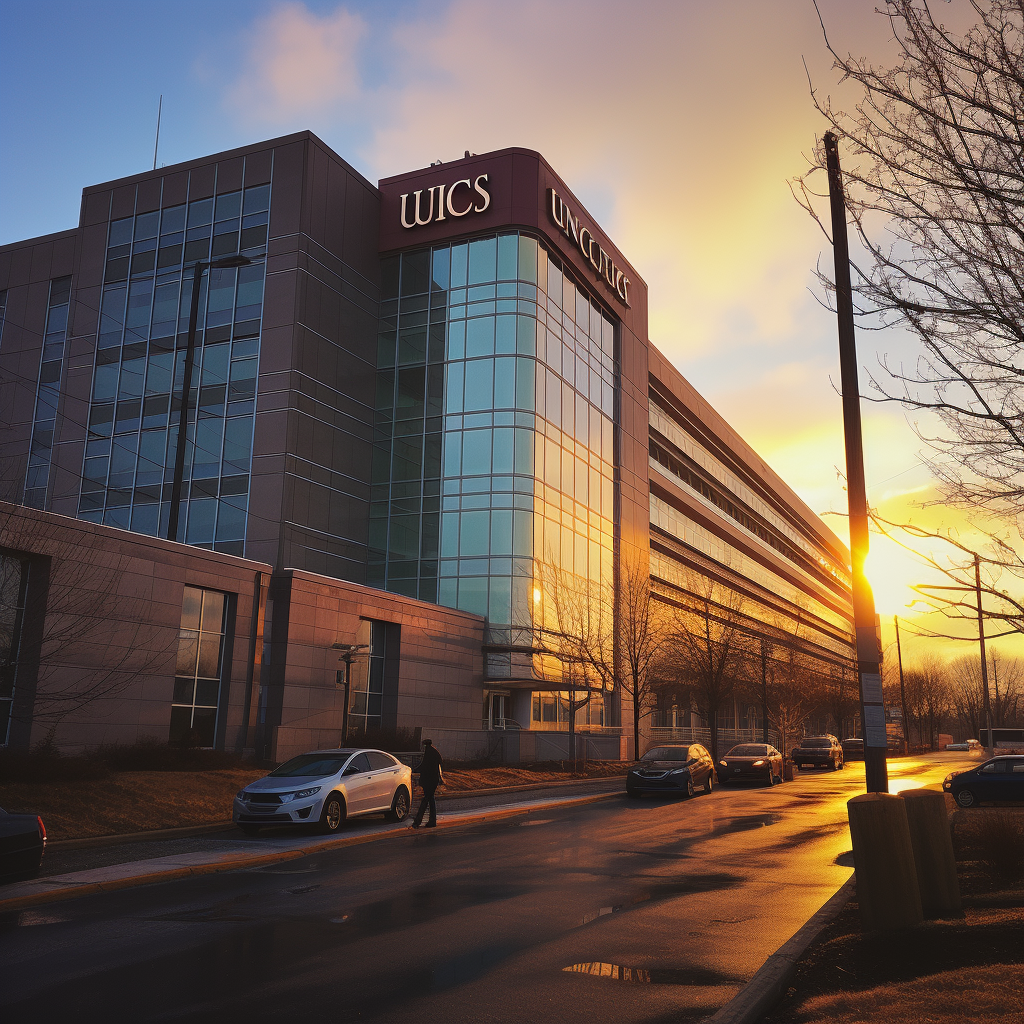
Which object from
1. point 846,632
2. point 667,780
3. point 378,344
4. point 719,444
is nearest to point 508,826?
point 667,780

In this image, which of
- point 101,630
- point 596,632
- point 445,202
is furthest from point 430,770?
point 445,202

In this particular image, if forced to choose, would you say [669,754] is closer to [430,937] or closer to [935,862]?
[935,862]

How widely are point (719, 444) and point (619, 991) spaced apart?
70873 millimetres

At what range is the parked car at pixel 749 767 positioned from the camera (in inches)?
1325

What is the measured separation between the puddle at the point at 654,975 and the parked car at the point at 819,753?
46.8 m

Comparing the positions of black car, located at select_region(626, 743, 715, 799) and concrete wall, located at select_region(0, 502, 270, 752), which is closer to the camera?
concrete wall, located at select_region(0, 502, 270, 752)

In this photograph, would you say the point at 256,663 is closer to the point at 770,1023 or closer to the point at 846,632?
the point at 770,1023

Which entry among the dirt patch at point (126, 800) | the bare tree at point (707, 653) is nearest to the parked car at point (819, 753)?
the bare tree at point (707, 653)

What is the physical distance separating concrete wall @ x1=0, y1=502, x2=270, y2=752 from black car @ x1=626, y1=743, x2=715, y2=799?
1147cm

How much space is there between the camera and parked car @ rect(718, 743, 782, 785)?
3366 centimetres

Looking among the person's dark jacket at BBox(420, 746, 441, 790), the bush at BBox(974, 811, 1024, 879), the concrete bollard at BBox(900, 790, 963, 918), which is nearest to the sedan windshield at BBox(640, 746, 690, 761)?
the person's dark jacket at BBox(420, 746, 441, 790)

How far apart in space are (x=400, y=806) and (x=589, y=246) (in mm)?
34152

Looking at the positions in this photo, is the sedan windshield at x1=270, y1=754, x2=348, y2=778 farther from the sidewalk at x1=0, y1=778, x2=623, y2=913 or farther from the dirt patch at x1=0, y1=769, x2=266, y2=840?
the dirt patch at x1=0, y1=769, x2=266, y2=840

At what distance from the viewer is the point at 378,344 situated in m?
43.3
